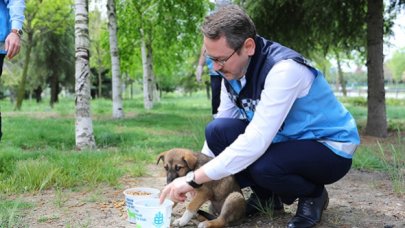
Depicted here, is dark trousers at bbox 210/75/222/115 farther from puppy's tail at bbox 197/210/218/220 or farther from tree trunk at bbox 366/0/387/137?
tree trunk at bbox 366/0/387/137

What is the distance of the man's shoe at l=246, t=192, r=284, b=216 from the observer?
3786 mm

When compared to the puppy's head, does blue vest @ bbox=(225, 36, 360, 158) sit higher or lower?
higher

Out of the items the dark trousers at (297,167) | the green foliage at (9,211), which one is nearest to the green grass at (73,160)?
the green foliage at (9,211)

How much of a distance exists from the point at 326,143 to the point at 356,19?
345 inches

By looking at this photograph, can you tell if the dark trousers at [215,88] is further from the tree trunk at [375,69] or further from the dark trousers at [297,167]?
the tree trunk at [375,69]

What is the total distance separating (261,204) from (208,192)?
590 mm

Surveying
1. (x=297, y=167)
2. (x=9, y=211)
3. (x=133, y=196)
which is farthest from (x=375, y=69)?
(x=9, y=211)

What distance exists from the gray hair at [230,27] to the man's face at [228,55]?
32 mm

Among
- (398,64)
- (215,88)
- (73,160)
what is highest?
(398,64)

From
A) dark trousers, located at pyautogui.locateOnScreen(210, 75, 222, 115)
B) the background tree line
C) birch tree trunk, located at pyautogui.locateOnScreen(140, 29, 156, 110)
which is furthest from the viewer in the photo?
birch tree trunk, located at pyautogui.locateOnScreen(140, 29, 156, 110)

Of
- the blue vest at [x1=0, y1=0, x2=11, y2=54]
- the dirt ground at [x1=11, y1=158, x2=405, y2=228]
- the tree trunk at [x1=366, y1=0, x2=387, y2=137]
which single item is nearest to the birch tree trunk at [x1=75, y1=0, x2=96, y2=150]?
the dirt ground at [x1=11, y1=158, x2=405, y2=228]

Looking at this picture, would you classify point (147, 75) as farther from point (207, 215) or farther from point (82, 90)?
point (207, 215)

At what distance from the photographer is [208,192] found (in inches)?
140

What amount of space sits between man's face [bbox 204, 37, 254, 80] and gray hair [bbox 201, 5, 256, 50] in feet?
0.10
